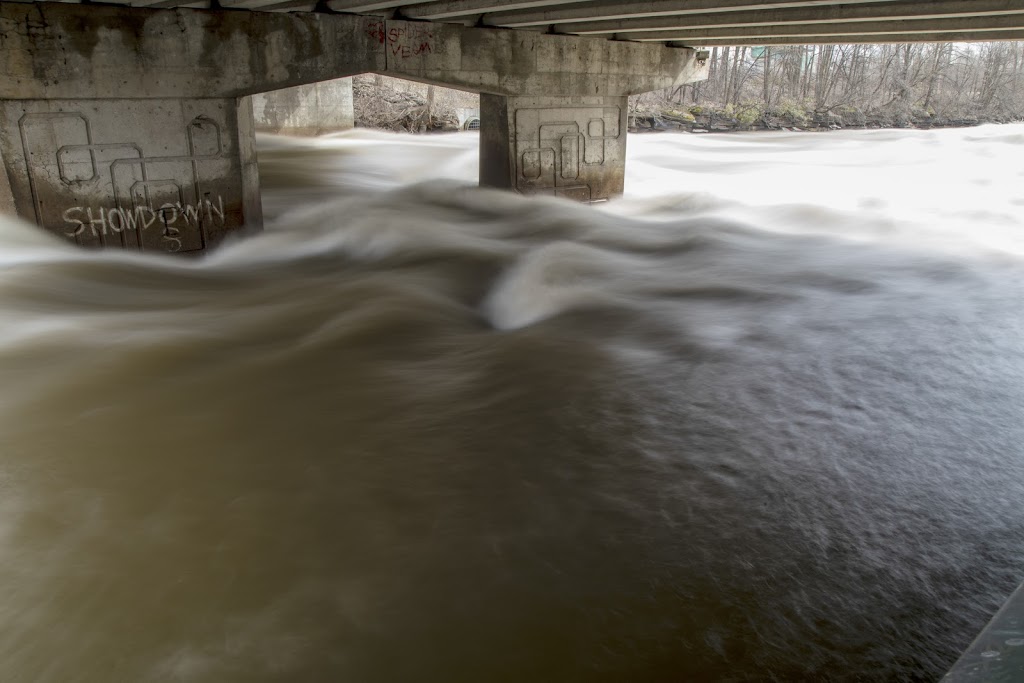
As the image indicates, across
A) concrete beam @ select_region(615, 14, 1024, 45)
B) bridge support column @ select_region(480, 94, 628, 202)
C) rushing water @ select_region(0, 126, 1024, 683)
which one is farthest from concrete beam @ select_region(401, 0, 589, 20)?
concrete beam @ select_region(615, 14, 1024, 45)

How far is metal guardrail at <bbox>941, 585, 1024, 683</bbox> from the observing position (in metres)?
1.83

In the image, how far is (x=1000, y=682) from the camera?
1805 millimetres

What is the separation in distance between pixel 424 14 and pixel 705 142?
52.8 feet

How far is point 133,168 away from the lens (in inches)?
353

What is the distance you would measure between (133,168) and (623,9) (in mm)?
6016

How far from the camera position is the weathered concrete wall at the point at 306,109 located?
74.1 feet

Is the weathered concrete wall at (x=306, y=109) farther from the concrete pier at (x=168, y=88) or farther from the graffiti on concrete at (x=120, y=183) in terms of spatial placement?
the graffiti on concrete at (x=120, y=183)

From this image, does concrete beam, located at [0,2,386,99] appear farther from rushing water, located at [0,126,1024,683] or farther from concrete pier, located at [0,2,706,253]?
rushing water, located at [0,126,1024,683]

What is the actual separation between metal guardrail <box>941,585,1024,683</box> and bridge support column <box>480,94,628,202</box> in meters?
10.9

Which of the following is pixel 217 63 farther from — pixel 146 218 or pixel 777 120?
pixel 777 120

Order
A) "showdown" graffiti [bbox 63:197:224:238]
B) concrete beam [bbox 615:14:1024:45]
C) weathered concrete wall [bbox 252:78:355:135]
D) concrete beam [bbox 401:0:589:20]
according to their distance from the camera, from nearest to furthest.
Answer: concrete beam [bbox 401:0:589:20]
"showdown" graffiti [bbox 63:197:224:238]
concrete beam [bbox 615:14:1024:45]
weathered concrete wall [bbox 252:78:355:135]

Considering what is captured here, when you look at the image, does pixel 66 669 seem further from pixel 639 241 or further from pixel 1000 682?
pixel 639 241

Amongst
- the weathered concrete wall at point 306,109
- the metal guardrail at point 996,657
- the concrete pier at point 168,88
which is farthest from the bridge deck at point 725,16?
the weathered concrete wall at point 306,109

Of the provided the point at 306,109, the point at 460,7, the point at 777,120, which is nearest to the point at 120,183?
the point at 460,7
